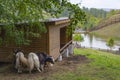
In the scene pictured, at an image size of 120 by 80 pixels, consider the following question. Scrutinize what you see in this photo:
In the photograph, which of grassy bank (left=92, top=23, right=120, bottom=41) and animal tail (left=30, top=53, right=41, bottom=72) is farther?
grassy bank (left=92, top=23, right=120, bottom=41)

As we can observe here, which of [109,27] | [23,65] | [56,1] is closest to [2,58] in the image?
[23,65]

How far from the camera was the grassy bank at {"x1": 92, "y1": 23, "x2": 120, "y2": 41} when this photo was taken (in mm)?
91875

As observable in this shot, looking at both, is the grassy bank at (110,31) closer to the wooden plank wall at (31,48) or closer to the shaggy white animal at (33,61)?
the wooden plank wall at (31,48)

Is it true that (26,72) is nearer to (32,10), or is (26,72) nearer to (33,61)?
(33,61)

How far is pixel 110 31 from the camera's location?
9362cm

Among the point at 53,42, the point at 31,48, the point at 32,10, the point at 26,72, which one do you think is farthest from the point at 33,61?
the point at 32,10

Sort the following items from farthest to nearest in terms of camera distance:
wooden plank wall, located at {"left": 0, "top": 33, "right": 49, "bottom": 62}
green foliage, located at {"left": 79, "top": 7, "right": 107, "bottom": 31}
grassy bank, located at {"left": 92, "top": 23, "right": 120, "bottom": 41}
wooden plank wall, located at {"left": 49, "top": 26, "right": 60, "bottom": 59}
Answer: grassy bank, located at {"left": 92, "top": 23, "right": 120, "bottom": 41} → wooden plank wall, located at {"left": 49, "top": 26, "right": 60, "bottom": 59} → wooden plank wall, located at {"left": 0, "top": 33, "right": 49, "bottom": 62} → green foliage, located at {"left": 79, "top": 7, "right": 107, "bottom": 31}

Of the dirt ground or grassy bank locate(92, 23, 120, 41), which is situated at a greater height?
the dirt ground

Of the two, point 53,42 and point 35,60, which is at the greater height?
point 53,42

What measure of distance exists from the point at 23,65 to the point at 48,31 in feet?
6.32

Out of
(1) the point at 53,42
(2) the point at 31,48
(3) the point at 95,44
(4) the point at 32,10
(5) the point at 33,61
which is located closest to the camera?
(4) the point at 32,10

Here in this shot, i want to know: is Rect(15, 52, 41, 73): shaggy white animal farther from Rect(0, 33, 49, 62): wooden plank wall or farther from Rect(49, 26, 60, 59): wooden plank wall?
Rect(49, 26, 60, 59): wooden plank wall

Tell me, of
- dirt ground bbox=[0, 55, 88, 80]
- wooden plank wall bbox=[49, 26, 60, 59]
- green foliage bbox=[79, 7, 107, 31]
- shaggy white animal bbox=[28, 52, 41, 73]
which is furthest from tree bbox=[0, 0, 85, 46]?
wooden plank wall bbox=[49, 26, 60, 59]

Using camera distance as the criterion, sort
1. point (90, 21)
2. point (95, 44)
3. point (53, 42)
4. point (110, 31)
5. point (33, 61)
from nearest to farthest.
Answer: point (33, 61)
point (53, 42)
point (95, 44)
point (90, 21)
point (110, 31)
